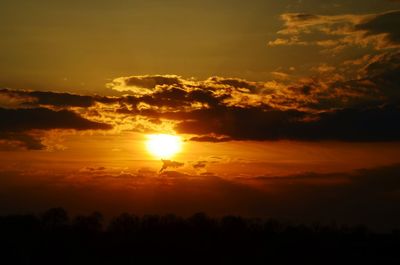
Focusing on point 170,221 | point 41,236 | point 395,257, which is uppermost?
point 170,221

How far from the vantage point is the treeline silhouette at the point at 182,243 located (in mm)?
107562

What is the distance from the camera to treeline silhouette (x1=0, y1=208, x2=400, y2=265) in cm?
10756

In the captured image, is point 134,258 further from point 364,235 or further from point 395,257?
point 364,235

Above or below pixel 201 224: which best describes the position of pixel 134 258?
below

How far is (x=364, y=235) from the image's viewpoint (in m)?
158

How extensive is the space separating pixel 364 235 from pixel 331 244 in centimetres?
3226

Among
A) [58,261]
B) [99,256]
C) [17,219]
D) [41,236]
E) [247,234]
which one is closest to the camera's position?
[58,261]

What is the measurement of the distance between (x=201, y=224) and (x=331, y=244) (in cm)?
4446

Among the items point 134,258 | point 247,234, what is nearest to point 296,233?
point 247,234

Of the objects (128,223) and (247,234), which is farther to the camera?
(128,223)

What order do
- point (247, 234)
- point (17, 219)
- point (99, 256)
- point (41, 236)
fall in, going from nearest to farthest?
point (99, 256) < point (41, 236) < point (247, 234) < point (17, 219)

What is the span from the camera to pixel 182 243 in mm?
126250

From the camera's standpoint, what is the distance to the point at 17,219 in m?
166

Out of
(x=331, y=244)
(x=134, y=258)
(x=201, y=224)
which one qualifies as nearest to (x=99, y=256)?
(x=134, y=258)
